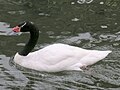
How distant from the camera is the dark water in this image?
11.2 meters

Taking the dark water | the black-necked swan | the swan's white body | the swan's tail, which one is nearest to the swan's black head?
the black-necked swan

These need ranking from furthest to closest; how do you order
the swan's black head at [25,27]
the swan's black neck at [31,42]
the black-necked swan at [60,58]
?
the swan's black neck at [31,42] < the swan's black head at [25,27] < the black-necked swan at [60,58]

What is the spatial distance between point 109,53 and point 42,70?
1.78m

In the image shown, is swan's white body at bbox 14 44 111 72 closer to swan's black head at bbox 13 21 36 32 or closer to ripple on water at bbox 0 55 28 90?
ripple on water at bbox 0 55 28 90

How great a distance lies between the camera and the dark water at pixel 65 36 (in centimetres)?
1123

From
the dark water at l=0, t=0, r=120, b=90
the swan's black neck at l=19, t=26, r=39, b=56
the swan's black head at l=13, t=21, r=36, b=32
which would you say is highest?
the swan's black head at l=13, t=21, r=36, b=32

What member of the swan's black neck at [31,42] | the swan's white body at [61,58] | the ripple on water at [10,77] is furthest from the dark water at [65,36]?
the swan's black neck at [31,42]

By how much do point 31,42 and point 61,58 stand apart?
1120 mm

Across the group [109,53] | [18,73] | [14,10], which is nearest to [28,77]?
[18,73]

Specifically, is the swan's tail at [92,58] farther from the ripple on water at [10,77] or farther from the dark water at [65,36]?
the ripple on water at [10,77]

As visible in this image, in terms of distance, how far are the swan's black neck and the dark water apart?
42 centimetres

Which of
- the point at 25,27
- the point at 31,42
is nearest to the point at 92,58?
the point at 31,42

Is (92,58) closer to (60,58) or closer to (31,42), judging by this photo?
(60,58)

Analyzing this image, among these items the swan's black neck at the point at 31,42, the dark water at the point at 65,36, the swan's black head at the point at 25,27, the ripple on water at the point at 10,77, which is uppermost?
the swan's black head at the point at 25,27
